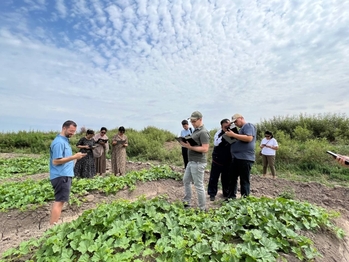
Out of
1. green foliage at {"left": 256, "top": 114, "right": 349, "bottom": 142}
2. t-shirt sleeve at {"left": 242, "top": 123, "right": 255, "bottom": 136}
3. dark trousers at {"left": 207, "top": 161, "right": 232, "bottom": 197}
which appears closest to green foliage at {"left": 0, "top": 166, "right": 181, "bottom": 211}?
dark trousers at {"left": 207, "top": 161, "right": 232, "bottom": 197}

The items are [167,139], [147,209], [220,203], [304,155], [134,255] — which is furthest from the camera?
[167,139]

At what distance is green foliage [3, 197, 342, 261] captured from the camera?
2492 millimetres

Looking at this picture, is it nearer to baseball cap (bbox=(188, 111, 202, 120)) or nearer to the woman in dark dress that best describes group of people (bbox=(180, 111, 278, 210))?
baseball cap (bbox=(188, 111, 202, 120))

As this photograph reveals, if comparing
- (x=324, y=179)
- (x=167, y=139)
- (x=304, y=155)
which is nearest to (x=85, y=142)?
(x=324, y=179)

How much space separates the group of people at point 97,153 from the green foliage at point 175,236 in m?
3.71

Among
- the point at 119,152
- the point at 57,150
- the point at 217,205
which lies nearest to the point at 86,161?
the point at 119,152

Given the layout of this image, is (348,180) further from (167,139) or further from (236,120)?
(167,139)

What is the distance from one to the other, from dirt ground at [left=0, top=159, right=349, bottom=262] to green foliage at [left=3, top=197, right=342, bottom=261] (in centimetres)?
25

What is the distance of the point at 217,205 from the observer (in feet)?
16.1

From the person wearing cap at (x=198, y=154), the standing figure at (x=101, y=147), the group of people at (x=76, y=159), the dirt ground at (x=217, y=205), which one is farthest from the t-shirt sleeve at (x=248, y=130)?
the standing figure at (x=101, y=147)

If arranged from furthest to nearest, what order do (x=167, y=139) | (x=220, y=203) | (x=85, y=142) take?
(x=167, y=139)
(x=85, y=142)
(x=220, y=203)

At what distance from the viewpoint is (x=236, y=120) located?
4641mm

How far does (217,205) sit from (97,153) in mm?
4187

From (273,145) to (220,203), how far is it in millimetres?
3399
